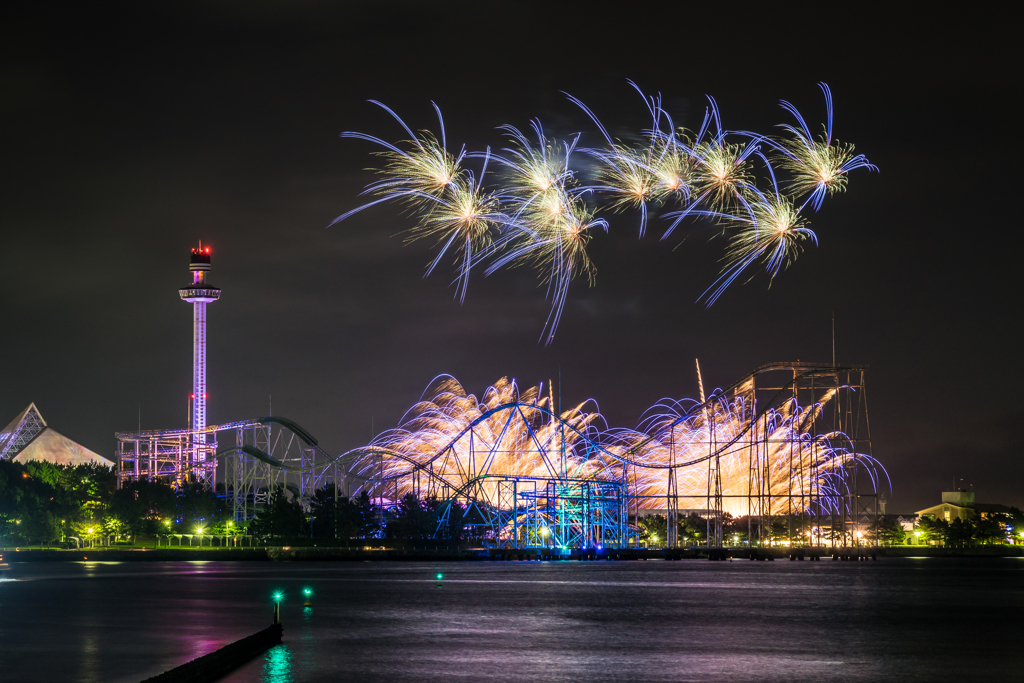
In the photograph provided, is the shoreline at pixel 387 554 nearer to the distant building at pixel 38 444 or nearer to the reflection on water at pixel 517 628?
the reflection on water at pixel 517 628

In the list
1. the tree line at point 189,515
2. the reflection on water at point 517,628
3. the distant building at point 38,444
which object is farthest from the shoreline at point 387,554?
the distant building at point 38,444

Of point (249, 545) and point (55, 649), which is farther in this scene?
point (249, 545)

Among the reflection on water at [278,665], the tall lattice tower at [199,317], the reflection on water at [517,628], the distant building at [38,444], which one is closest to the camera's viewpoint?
the reflection on water at [278,665]

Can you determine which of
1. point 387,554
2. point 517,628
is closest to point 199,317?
point 387,554

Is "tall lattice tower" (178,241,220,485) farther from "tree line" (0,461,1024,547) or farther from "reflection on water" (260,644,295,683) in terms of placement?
"reflection on water" (260,644,295,683)

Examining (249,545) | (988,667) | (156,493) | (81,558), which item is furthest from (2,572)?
(988,667)

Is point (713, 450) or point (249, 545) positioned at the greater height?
point (713, 450)

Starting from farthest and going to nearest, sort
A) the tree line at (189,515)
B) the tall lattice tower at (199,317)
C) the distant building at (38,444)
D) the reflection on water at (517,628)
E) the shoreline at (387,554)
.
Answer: the distant building at (38,444), the tall lattice tower at (199,317), the tree line at (189,515), the shoreline at (387,554), the reflection on water at (517,628)

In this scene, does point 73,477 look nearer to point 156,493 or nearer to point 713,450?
point 156,493
